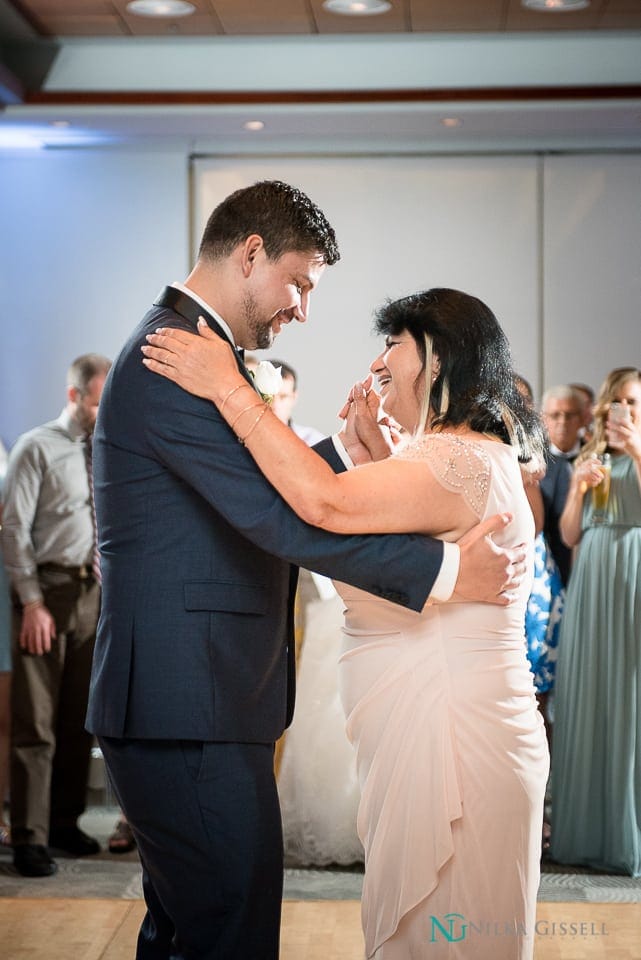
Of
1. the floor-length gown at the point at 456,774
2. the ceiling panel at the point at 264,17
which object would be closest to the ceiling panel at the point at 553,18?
the ceiling panel at the point at 264,17

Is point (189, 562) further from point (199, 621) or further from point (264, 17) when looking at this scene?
point (264, 17)

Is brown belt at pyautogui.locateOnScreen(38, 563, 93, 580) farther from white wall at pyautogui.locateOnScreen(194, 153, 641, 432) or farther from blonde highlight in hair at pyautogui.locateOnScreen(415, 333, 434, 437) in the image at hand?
blonde highlight in hair at pyautogui.locateOnScreen(415, 333, 434, 437)

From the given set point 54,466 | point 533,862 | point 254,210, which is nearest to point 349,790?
point 54,466

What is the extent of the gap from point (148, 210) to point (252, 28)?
3.31ft

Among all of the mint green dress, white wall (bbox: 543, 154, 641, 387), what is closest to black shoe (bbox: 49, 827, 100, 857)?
the mint green dress

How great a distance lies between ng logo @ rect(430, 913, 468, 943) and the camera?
2049 mm

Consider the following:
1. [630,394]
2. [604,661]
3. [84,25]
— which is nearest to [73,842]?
[604,661]

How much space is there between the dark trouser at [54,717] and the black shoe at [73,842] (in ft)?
0.09

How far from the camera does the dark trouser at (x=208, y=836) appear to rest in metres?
1.98

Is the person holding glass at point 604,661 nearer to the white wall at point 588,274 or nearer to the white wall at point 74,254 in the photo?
the white wall at point 588,274

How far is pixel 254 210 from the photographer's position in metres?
2.13

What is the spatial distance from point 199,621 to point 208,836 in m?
0.35

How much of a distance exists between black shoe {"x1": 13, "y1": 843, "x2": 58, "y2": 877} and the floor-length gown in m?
2.31

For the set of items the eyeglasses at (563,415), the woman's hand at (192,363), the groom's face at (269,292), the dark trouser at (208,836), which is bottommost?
the dark trouser at (208,836)
